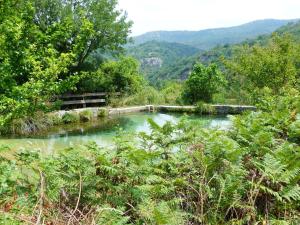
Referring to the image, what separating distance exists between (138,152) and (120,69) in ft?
56.9

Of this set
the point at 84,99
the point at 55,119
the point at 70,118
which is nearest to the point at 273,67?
the point at 84,99

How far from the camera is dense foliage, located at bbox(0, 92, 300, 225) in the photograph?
126 inches

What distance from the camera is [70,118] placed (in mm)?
14680

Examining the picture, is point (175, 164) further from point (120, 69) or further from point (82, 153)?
point (120, 69)

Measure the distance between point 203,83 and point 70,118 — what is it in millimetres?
7206

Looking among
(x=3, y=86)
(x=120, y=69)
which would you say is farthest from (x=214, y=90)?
(x=3, y=86)

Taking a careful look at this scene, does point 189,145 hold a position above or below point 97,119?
above

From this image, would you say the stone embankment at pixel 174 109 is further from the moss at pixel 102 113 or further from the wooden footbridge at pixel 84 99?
the wooden footbridge at pixel 84 99

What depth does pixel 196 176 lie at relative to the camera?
3.76 m

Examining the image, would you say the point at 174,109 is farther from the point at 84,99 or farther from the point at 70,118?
the point at 70,118

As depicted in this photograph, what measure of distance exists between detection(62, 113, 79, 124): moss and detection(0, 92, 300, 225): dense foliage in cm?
1074

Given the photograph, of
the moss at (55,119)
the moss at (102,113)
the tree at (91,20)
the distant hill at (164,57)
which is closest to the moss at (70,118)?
the moss at (55,119)

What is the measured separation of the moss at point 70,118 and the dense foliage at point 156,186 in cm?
1074

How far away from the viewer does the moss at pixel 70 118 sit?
47.8ft
